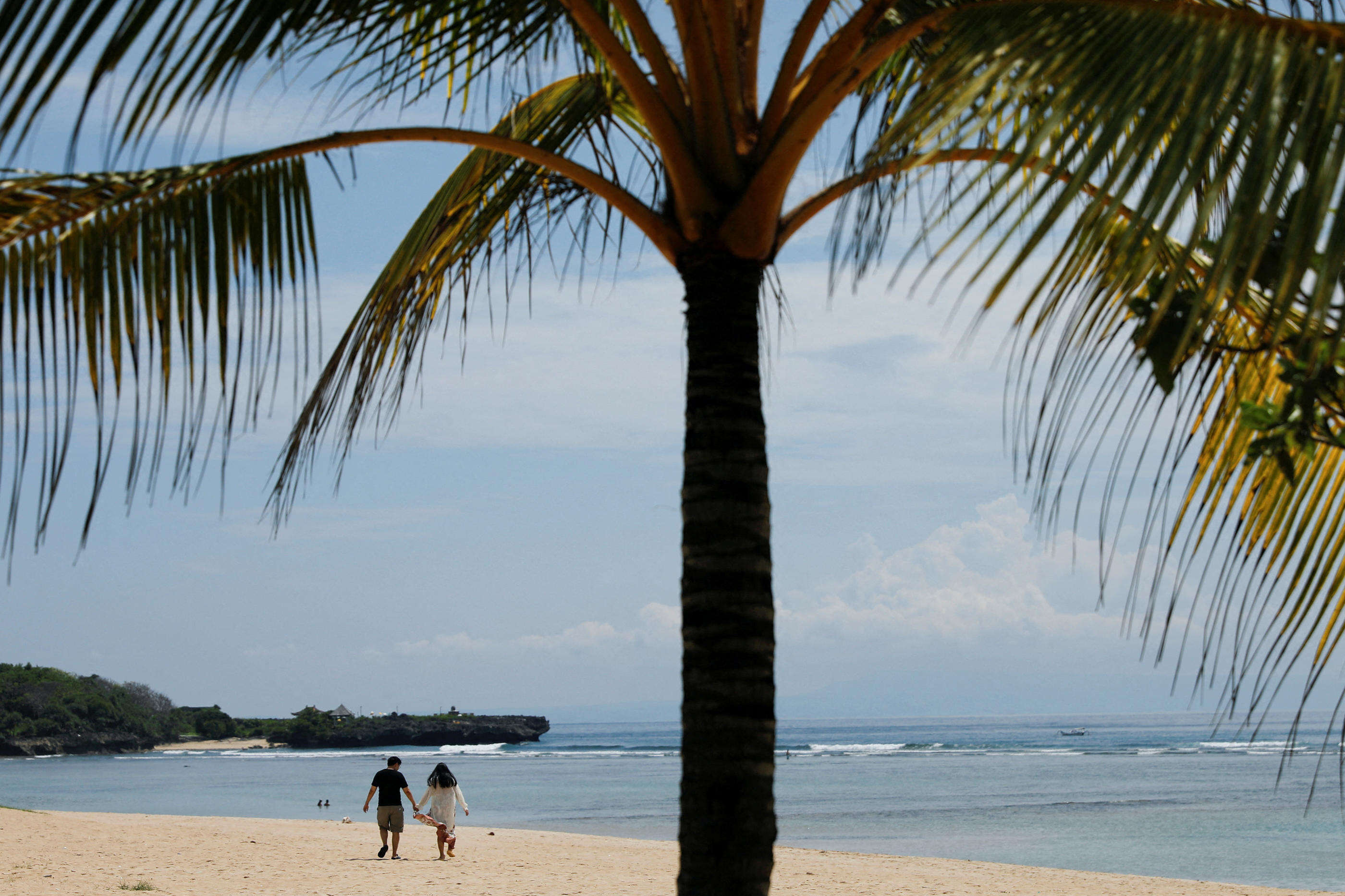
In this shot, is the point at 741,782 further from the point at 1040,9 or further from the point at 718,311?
the point at 1040,9

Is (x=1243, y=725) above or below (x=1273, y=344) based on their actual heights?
below

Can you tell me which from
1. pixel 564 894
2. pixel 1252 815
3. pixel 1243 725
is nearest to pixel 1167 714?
pixel 1252 815

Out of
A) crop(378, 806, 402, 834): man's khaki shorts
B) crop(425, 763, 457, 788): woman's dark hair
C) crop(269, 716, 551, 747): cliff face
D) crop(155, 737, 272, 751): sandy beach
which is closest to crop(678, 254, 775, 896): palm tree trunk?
crop(425, 763, 457, 788): woman's dark hair

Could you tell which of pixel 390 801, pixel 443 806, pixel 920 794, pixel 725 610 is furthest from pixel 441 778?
pixel 920 794

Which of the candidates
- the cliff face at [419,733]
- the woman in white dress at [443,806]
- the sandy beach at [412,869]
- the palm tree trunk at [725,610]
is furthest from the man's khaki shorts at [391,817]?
the cliff face at [419,733]

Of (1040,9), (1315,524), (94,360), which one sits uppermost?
(1040,9)

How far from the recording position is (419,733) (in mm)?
73125

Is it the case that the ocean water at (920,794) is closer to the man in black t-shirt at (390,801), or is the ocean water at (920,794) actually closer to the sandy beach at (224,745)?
the sandy beach at (224,745)

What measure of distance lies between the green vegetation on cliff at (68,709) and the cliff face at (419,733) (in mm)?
8559

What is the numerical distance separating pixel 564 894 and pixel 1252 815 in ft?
71.3

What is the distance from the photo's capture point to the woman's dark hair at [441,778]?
12899mm

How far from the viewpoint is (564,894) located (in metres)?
11.4

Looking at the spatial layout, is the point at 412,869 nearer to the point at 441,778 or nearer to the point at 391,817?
the point at 391,817

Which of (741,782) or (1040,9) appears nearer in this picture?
(1040,9)
